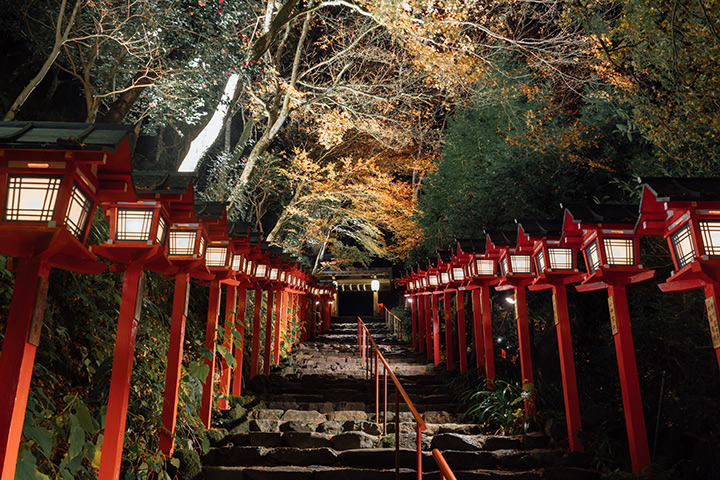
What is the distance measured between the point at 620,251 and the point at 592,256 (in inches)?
14.4

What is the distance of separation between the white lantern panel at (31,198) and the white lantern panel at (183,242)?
2.75 meters

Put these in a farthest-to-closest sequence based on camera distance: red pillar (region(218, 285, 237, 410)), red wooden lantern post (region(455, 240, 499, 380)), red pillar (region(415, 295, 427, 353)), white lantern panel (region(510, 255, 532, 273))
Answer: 1. red pillar (region(415, 295, 427, 353))
2. red wooden lantern post (region(455, 240, 499, 380))
3. white lantern panel (region(510, 255, 532, 273))
4. red pillar (region(218, 285, 237, 410))

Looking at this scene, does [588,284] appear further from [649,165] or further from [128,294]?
→ [128,294]

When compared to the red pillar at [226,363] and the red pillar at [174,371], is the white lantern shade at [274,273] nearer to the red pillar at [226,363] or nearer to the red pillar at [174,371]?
the red pillar at [226,363]

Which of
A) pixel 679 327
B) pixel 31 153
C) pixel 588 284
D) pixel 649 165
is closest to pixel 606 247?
pixel 588 284

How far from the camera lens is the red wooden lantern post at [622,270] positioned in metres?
5.68

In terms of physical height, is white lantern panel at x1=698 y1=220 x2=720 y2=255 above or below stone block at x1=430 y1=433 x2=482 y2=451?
above

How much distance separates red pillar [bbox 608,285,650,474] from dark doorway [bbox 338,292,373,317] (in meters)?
35.0

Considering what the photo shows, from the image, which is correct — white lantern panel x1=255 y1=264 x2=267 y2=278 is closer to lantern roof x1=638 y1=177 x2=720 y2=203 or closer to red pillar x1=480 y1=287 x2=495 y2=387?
red pillar x1=480 y1=287 x2=495 y2=387

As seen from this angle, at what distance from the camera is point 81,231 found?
309 cm

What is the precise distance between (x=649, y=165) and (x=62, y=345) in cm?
1009

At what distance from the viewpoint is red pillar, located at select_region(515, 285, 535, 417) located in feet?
25.7

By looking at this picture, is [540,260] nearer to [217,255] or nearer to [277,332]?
[217,255]

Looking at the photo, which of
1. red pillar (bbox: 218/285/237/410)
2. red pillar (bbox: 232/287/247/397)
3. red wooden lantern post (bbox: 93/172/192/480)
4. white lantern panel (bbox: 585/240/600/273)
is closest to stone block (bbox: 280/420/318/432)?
red pillar (bbox: 218/285/237/410)
